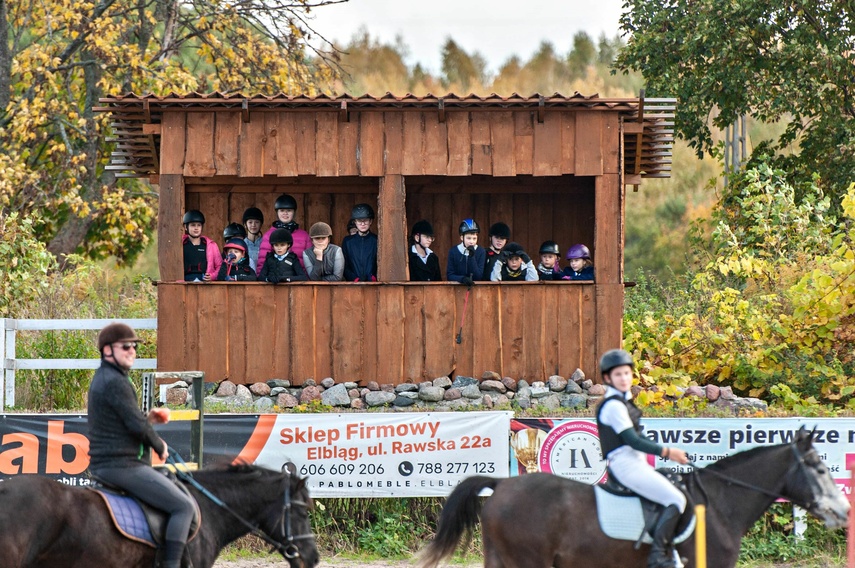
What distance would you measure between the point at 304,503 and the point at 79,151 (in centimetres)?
2077

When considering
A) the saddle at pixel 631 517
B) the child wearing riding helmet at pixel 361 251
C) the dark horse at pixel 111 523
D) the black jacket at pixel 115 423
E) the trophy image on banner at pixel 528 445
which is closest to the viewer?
the dark horse at pixel 111 523

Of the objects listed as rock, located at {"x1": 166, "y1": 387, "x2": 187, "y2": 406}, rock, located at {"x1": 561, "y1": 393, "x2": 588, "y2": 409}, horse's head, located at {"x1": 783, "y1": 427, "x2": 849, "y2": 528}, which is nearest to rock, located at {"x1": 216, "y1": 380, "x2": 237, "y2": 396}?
rock, located at {"x1": 166, "y1": 387, "x2": 187, "y2": 406}

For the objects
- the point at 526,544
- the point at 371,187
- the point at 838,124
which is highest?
the point at 838,124

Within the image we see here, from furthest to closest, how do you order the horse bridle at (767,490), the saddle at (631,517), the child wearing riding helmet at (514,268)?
the child wearing riding helmet at (514,268) < the horse bridle at (767,490) < the saddle at (631,517)

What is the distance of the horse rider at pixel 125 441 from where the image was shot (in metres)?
7.74

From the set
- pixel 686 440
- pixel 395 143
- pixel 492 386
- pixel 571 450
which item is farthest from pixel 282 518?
pixel 395 143

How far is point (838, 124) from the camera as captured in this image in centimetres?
2202

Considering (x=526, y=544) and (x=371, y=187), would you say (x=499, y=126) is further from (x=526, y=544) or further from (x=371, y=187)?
(x=526, y=544)

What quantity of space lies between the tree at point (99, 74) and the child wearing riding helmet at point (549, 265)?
1095 centimetres

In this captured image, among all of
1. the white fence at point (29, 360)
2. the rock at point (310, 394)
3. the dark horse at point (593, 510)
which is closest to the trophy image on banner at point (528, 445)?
the dark horse at point (593, 510)

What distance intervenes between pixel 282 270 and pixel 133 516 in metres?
7.40

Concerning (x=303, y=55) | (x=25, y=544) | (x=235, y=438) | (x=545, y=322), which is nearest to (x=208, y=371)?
(x=235, y=438)

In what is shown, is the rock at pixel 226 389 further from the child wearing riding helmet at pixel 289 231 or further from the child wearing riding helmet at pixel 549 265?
the child wearing riding helmet at pixel 549 265

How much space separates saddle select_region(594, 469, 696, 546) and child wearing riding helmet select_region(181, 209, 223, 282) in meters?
8.39
